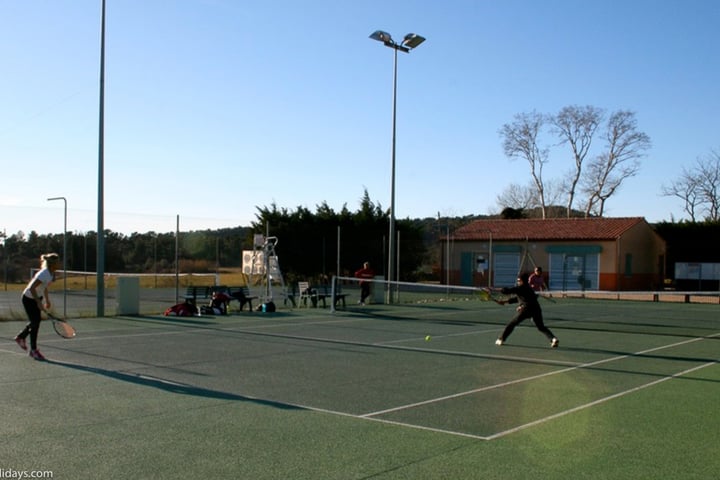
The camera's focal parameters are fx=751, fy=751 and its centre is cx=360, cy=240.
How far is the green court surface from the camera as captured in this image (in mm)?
6316

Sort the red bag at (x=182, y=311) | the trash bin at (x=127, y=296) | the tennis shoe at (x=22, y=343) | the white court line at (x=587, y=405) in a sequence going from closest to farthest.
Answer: the white court line at (x=587, y=405)
the tennis shoe at (x=22, y=343)
the red bag at (x=182, y=311)
the trash bin at (x=127, y=296)

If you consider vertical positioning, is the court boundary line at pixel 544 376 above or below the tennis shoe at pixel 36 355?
below

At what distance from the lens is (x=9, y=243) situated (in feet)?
76.9

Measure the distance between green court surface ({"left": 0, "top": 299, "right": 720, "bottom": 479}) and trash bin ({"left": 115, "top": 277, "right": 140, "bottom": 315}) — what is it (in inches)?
195

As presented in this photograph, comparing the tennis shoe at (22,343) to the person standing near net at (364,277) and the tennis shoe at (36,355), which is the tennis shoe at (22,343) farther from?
the person standing near net at (364,277)

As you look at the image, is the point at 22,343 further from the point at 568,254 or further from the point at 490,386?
the point at 568,254

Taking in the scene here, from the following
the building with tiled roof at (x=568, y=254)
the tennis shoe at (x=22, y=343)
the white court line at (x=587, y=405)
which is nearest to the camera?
the white court line at (x=587, y=405)

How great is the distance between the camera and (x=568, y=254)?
43875mm

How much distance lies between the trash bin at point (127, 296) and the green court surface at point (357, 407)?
4.96 m

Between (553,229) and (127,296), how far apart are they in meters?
30.6

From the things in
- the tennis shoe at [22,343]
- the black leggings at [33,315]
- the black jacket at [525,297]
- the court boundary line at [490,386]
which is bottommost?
the court boundary line at [490,386]

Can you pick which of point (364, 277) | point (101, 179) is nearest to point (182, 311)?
point (101, 179)

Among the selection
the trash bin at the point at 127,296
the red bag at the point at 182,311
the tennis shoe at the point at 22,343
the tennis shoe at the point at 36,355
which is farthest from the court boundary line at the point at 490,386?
the trash bin at the point at 127,296

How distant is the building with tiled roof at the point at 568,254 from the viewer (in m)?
42.8
